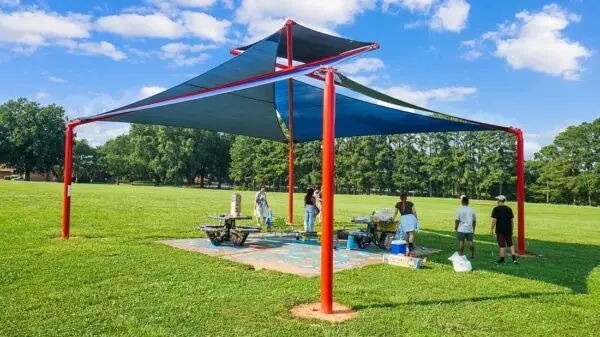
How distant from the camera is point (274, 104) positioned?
14039 mm

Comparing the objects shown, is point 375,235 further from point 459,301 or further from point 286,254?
point 459,301

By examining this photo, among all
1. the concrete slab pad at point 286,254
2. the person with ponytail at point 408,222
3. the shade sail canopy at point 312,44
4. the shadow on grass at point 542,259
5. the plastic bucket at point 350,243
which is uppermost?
the shade sail canopy at point 312,44

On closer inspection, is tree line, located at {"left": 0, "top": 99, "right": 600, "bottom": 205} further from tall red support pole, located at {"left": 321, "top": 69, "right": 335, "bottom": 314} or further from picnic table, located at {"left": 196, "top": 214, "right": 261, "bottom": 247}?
tall red support pole, located at {"left": 321, "top": 69, "right": 335, "bottom": 314}

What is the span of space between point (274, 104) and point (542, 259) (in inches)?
326

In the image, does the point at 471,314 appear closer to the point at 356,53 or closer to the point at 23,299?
the point at 356,53

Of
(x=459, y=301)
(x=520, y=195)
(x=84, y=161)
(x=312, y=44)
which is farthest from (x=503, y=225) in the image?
(x=84, y=161)

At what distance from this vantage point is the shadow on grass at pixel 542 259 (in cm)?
866

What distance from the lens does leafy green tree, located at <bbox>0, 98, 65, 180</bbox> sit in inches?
2960

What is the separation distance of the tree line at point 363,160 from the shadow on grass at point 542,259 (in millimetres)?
53294

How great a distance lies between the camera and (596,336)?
529cm

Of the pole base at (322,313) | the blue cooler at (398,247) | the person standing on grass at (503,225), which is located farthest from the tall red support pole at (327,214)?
the person standing on grass at (503,225)

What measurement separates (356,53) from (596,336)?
5.21 metres

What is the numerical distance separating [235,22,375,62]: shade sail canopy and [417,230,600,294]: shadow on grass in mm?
5392

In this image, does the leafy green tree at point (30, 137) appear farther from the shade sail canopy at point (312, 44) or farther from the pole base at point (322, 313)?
the pole base at point (322, 313)
